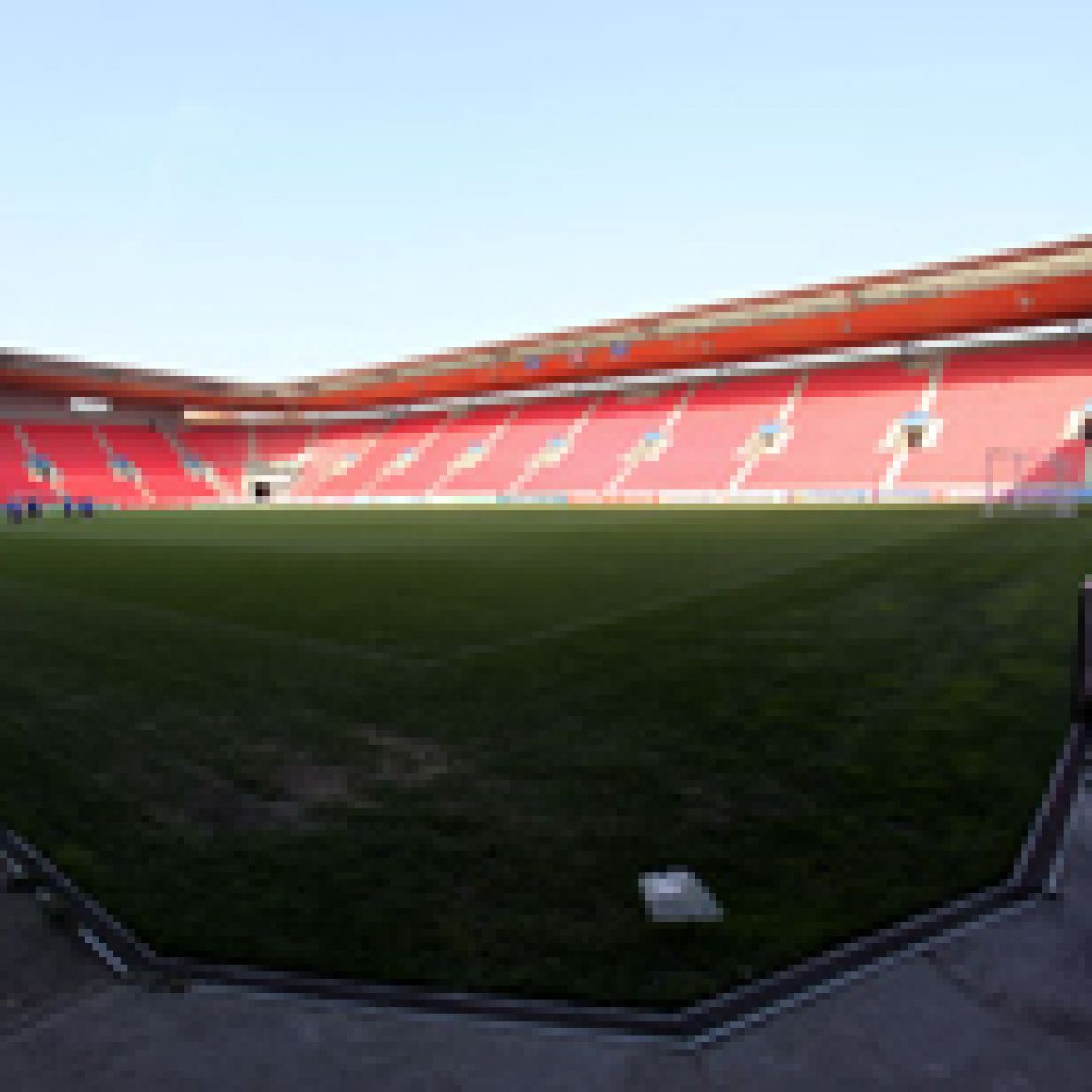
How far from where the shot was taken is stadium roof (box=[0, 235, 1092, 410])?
3419 centimetres

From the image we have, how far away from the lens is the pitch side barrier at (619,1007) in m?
2.10

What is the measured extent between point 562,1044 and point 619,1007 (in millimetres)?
208

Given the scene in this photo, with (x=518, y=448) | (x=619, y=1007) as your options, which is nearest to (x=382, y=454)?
(x=518, y=448)

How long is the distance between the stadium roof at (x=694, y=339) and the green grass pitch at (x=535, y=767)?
98.5ft

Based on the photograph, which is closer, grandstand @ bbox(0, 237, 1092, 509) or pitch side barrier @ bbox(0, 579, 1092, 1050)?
pitch side barrier @ bbox(0, 579, 1092, 1050)

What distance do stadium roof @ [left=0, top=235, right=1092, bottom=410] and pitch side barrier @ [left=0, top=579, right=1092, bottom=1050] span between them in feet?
124

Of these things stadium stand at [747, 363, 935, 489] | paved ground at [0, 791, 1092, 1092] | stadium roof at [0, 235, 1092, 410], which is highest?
stadium roof at [0, 235, 1092, 410]

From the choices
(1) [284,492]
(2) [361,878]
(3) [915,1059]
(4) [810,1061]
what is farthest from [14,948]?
(1) [284,492]

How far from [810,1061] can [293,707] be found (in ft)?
13.8

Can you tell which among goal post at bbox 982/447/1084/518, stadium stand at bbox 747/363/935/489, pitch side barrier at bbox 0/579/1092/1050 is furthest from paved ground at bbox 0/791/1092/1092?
stadium stand at bbox 747/363/935/489

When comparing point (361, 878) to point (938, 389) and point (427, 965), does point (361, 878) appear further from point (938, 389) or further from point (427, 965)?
point (938, 389)

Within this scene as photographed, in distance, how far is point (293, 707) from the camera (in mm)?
5434

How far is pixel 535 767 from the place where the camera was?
4109 millimetres

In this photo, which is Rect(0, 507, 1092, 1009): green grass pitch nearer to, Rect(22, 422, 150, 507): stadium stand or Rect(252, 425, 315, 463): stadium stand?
Rect(22, 422, 150, 507): stadium stand
